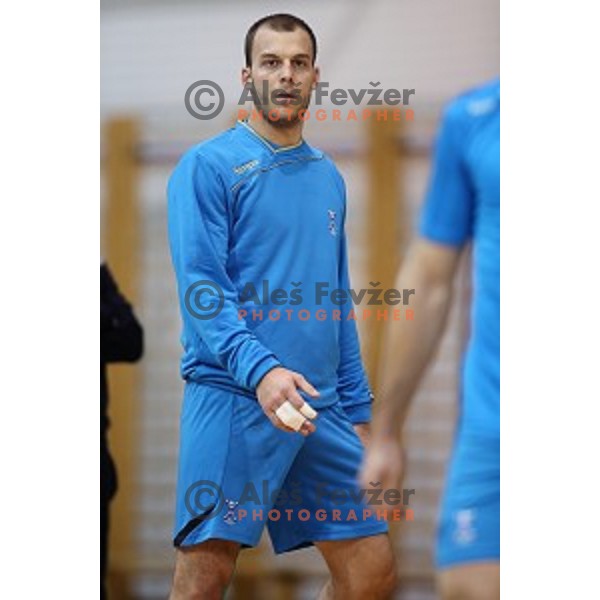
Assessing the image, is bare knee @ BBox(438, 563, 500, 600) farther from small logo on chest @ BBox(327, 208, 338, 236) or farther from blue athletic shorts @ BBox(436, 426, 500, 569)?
small logo on chest @ BBox(327, 208, 338, 236)

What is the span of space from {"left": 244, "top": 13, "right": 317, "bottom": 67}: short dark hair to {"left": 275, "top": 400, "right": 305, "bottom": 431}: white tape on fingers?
2.12 feet

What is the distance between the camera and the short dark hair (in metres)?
2.66

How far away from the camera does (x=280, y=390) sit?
8.34 feet

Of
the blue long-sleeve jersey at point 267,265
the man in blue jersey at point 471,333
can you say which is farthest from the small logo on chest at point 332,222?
the man in blue jersey at point 471,333

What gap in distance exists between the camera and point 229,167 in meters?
2.61

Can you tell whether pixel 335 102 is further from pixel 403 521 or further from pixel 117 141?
pixel 403 521

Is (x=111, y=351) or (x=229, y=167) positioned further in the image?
(x=111, y=351)

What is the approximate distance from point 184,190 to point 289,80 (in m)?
0.28

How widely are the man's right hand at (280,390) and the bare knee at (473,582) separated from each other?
1.27 feet

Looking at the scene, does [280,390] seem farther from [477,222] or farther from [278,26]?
[278,26]

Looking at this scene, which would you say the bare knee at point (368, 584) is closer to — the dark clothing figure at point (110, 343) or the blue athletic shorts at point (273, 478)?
the blue athletic shorts at point (273, 478)

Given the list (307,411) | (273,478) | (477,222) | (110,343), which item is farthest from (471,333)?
(110,343)
